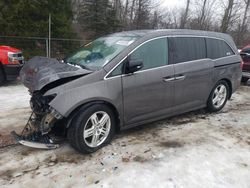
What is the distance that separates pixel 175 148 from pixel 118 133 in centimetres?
97

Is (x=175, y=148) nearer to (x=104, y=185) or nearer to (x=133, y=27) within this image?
(x=104, y=185)

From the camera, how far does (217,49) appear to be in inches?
195

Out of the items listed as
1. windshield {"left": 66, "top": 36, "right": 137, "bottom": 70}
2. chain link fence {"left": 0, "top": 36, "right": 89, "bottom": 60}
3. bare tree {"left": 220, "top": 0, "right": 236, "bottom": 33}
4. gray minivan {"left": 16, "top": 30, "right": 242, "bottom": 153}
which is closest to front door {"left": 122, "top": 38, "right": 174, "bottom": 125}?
gray minivan {"left": 16, "top": 30, "right": 242, "bottom": 153}

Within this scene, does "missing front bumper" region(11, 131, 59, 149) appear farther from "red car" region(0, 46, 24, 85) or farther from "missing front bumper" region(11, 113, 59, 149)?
"red car" region(0, 46, 24, 85)

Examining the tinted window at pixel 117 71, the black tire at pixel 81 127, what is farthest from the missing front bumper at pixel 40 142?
the tinted window at pixel 117 71

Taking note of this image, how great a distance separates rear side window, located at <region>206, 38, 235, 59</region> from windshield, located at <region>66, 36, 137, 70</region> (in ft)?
5.78

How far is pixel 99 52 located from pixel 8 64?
160 inches

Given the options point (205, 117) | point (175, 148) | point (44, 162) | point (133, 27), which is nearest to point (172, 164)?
point (175, 148)

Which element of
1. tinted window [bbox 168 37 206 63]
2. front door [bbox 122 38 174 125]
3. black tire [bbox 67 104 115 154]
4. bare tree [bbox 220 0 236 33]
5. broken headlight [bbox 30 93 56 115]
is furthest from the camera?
bare tree [bbox 220 0 236 33]

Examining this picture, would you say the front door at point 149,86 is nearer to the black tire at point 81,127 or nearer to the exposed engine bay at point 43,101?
the black tire at point 81,127

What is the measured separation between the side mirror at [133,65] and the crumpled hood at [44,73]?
0.57 meters

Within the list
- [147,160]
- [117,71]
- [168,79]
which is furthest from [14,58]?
[147,160]

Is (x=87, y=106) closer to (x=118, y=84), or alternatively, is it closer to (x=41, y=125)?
(x=118, y=84)

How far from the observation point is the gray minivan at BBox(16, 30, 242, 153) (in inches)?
125
